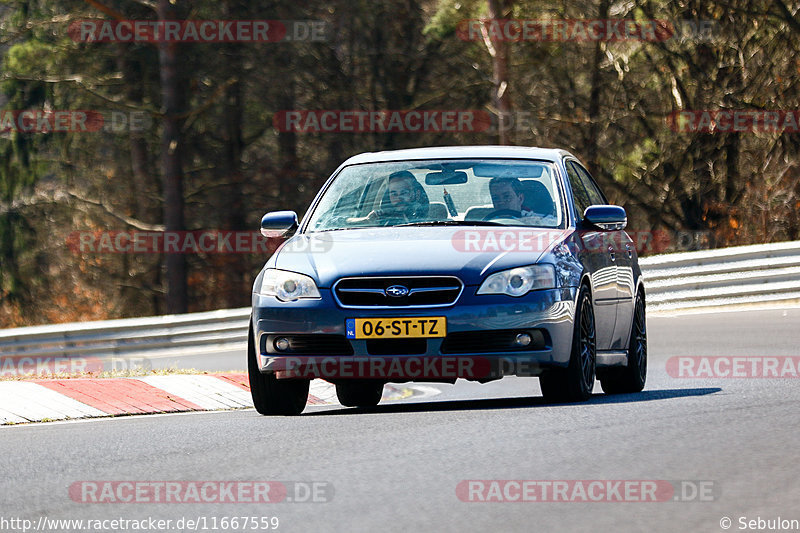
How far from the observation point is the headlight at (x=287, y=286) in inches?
369

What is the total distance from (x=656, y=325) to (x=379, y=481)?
12.5 meters

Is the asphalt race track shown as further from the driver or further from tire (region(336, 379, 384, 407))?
the driver

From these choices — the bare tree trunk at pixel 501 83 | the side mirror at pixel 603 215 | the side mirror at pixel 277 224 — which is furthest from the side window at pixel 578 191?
the bare tree trunk at pixel 501 83

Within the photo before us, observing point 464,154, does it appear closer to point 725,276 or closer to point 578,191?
point 578,191

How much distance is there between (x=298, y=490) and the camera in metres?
6.51

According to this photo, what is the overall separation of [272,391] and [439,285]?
1449 millimetres

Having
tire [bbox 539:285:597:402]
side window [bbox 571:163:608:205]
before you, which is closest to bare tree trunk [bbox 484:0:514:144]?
side window [bbox 571:163:608:205]

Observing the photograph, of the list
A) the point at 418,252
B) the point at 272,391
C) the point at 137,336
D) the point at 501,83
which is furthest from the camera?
the point at 501,83

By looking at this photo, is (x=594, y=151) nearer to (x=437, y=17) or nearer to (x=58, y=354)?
(x=437, y=17)

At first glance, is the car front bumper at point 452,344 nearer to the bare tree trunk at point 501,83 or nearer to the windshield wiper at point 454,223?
the windshield wiper at point 454,223

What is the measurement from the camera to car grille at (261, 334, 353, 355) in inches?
367

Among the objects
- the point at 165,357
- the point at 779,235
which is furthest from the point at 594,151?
A: the point at 165,357

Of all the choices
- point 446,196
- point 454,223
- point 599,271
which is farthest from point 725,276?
point 454,223

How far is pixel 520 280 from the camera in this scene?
30.5 feet
